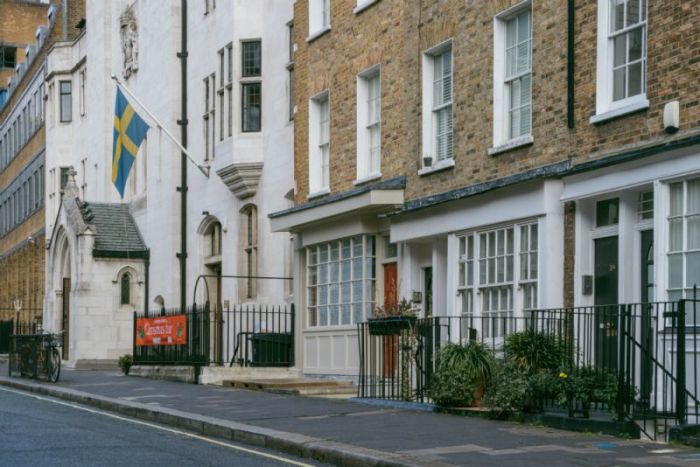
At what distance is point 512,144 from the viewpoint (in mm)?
18188

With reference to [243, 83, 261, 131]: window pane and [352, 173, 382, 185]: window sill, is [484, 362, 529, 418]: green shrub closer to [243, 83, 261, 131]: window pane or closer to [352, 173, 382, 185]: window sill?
[352, 173, 382, 185]: window sill

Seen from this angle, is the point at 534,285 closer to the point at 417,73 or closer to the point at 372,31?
the point at 417,73

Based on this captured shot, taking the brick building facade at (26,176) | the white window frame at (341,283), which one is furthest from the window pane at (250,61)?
the brick building facade at (26,176)

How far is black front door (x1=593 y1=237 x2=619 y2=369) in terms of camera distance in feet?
49.5

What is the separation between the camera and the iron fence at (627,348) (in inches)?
527

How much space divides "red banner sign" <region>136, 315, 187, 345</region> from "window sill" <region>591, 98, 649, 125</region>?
12593 mm

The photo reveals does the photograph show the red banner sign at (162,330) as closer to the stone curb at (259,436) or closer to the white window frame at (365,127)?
the stone curb at (259,436)

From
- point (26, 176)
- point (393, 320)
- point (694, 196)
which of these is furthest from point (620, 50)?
point (26, 176)

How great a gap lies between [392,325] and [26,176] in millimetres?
43097

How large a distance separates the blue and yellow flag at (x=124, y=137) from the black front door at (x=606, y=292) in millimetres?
19252

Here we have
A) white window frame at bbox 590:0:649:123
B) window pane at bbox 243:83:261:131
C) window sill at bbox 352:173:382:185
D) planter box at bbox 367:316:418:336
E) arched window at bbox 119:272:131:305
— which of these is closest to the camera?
white window frame at bbox 590:0:649:123

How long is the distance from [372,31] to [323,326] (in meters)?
5.68

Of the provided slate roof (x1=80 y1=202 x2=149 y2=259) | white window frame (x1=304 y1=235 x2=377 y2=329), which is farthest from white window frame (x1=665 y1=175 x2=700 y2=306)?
slate roof (x1=80 y1=202 x2=149 y2=259)

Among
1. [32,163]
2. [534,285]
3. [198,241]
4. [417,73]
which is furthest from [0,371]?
[32,163]
